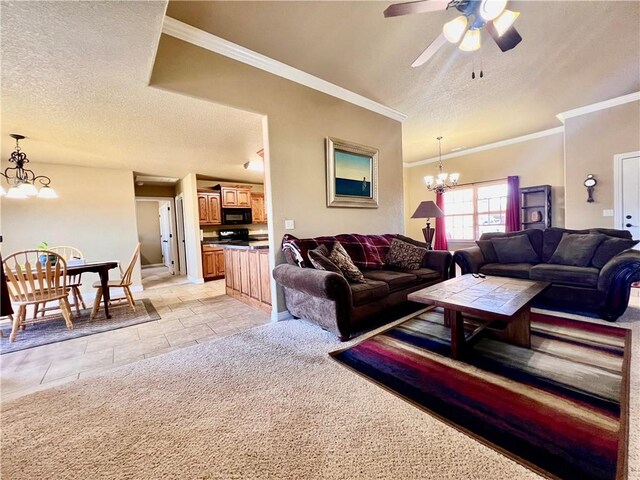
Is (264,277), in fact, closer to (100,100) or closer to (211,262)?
(100,100)

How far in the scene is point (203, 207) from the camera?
6008mm

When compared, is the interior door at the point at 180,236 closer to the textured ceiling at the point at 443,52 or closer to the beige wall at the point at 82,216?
the beige wall at the point at 82,216

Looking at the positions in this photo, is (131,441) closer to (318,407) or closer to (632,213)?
(318,407)

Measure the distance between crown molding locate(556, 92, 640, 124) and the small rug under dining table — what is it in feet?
24.0


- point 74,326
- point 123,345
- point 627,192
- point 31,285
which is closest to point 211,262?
point 74,326

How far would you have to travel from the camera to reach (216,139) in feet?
12.7

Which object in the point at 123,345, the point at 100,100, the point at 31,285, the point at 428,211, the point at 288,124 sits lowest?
the point at 123,345

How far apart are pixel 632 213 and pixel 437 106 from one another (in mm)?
3516

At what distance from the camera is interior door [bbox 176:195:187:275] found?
6719 mm

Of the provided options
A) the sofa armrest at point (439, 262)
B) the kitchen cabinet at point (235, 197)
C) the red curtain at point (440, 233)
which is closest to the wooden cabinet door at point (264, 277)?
the sofa armrest at point (439, 262)

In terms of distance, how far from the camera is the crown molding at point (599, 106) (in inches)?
161

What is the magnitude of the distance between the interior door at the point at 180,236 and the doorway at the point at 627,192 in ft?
28.1

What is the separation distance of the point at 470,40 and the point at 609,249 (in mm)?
2893


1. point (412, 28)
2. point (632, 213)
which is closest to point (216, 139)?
point (412, 28)
